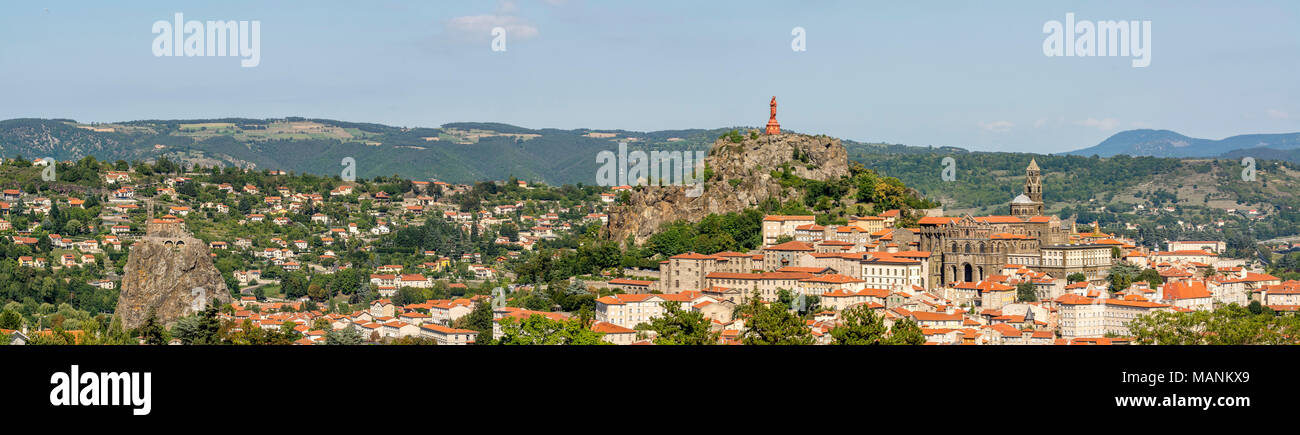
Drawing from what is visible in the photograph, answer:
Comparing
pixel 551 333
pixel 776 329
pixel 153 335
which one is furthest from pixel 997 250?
pixel 153 335

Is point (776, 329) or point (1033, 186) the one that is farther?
point (1033, 186)

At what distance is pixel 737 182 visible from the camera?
61.3 m

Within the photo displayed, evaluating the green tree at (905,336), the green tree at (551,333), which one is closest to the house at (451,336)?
the green tree at (551,333)

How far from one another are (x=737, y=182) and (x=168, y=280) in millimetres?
33362

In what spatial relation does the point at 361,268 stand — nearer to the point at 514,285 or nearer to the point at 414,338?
the point at 514,285

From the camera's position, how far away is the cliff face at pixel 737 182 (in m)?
60.7

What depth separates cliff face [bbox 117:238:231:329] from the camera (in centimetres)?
6869

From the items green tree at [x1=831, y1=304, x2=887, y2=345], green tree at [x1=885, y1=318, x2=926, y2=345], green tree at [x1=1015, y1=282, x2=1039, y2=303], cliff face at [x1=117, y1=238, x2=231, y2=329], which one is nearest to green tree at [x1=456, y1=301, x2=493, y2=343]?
green tree at [x1=831, y1=304, x2=887, y2=345]

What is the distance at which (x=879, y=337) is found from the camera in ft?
94.1

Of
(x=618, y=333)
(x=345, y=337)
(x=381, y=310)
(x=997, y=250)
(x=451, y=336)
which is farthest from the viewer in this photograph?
(x=381, y=310)

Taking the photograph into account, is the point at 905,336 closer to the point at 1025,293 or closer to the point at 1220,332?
the point at 1220,332

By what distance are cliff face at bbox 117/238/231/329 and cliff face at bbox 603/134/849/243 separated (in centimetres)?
2392

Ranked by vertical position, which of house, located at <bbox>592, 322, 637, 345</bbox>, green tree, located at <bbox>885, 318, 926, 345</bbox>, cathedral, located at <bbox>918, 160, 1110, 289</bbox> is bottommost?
house, located at <bbox>592, 322, 637, 345</bbox>

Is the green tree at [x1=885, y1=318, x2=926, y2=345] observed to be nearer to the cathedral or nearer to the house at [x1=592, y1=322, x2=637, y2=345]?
the house at [x1=592, y1=322, x2=637, y2=345]
